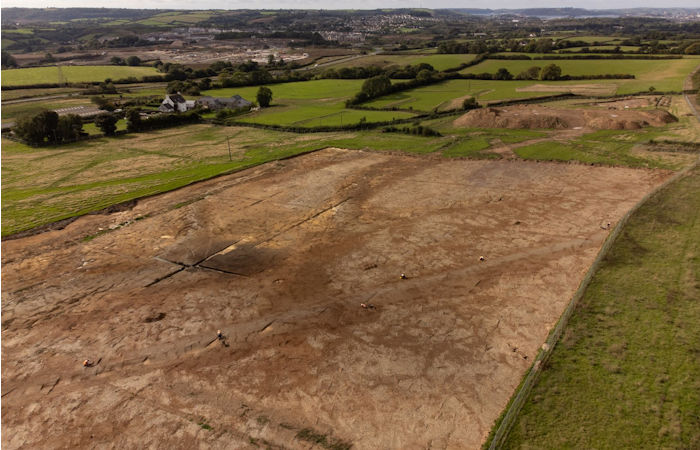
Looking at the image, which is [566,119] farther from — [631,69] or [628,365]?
[631,69]

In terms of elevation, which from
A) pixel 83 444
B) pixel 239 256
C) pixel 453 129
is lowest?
pixel 83 444

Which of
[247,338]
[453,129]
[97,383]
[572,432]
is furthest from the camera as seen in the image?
[453,129]

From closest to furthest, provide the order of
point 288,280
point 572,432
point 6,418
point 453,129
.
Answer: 1. point 572,432
2. point 6,418
3. point 288,280
4. point 453,129

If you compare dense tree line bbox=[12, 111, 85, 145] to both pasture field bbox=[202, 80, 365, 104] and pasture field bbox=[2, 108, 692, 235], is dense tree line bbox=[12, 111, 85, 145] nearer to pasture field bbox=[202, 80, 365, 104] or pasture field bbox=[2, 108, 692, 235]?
pasture field bbox=[2, 108, 692, 235]

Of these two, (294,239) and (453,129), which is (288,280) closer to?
(294,239)

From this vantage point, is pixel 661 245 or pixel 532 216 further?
pixel 532 216

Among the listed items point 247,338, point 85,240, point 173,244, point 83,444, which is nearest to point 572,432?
point 247,338
